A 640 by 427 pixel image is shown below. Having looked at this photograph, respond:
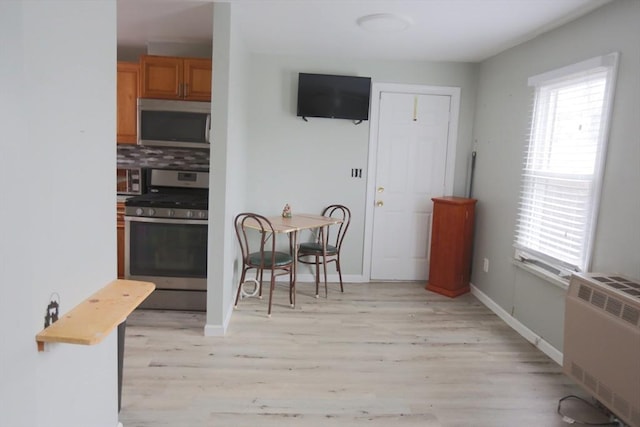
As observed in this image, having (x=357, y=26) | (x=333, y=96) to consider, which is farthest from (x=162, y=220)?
(x=357, y=26)

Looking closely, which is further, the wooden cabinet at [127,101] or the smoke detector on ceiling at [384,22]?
the wooden cabinet at [127,101]

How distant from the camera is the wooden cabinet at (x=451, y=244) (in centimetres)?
424

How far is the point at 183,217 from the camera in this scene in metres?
3.54

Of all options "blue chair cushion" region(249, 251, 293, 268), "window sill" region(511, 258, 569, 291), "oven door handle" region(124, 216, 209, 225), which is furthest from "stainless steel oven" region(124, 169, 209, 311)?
"window sill" region(511, 258, 569, 291)

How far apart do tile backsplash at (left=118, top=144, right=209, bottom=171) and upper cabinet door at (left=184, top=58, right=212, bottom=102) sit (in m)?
0.72

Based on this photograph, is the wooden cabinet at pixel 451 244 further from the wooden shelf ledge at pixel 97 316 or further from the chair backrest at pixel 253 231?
the wooden shelf ledge at pixel 97 316

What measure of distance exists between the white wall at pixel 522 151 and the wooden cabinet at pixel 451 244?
139 millimetres

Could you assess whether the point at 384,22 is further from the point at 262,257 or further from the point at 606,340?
the point at 606,340

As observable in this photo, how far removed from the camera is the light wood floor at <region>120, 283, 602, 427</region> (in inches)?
90.1

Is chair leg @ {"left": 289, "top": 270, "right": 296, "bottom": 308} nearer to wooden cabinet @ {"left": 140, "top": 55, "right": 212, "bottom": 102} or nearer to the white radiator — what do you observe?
wooden cabinet @ {"left": 140, "top": 55, "right": 212, "bottom": 102}

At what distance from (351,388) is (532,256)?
1846 millimetres

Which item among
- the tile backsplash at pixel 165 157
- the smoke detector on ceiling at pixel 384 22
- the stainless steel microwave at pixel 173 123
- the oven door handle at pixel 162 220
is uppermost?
the smoke detector on ceiling at pixel 384 22

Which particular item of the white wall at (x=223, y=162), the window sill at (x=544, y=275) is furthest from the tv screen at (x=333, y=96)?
the window sill at (x=544, y=275)

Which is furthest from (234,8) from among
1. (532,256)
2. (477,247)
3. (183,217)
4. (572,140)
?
(477,247)
